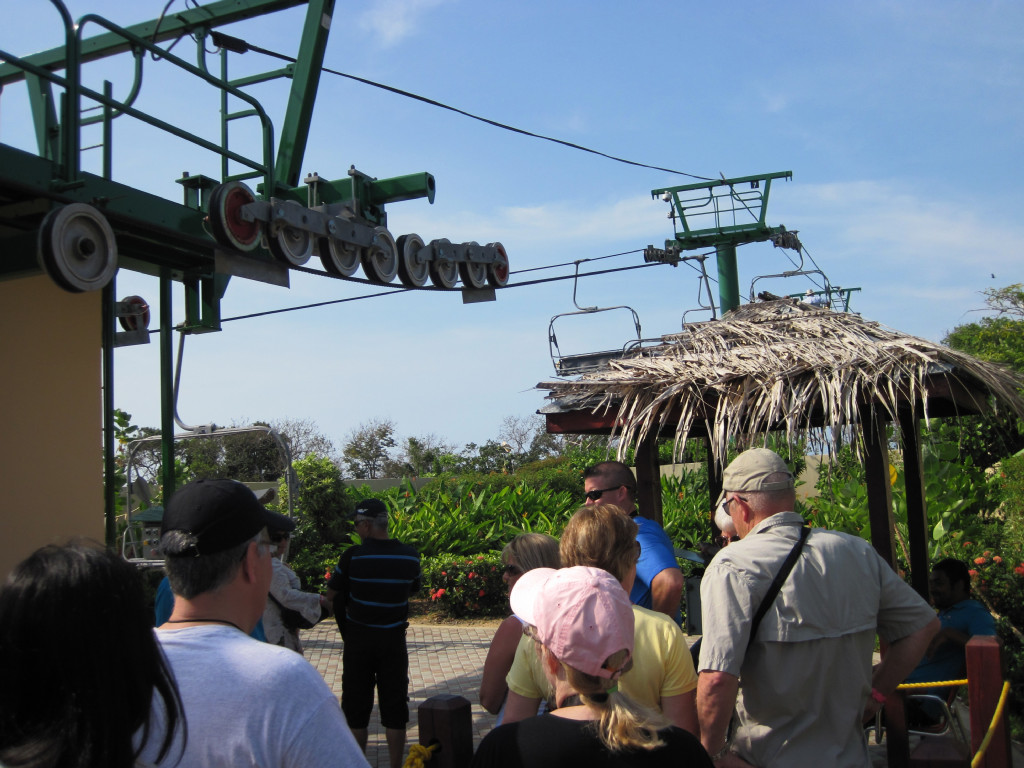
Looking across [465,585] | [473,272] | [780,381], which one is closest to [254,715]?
[780,381]

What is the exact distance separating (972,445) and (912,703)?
11.5m

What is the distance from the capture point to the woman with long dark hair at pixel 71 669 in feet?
4.60

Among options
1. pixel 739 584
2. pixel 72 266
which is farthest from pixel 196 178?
pixel 739 584

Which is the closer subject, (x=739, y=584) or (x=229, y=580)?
(x=229, y=580)

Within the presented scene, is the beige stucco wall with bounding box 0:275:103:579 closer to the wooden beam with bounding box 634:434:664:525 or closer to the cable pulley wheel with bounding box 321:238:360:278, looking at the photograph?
the cable pulley wheel with bounding box 321:238:360:278

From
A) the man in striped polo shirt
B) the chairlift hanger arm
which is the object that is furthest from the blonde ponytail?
the chairlift hanger arm

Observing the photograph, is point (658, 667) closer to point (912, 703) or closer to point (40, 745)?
point (40, 745)

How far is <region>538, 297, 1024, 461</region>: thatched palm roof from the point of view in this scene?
5.06 m

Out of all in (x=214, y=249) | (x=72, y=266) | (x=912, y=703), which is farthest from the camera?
(x=214, y=249)

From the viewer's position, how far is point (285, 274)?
7246mm

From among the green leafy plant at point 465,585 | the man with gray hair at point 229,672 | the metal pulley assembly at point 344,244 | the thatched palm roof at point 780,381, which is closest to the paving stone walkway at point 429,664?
the green leafy plant at point 465,585

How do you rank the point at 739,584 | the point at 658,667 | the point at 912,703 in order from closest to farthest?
the point at 658,667 < the point at 739,584 < the point at 912,703

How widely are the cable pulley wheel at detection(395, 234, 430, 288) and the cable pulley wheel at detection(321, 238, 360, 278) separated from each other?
0.68m

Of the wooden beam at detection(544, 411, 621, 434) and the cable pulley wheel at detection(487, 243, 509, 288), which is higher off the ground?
the cable pulley wheel at detection(487, 243, 509, 288)
